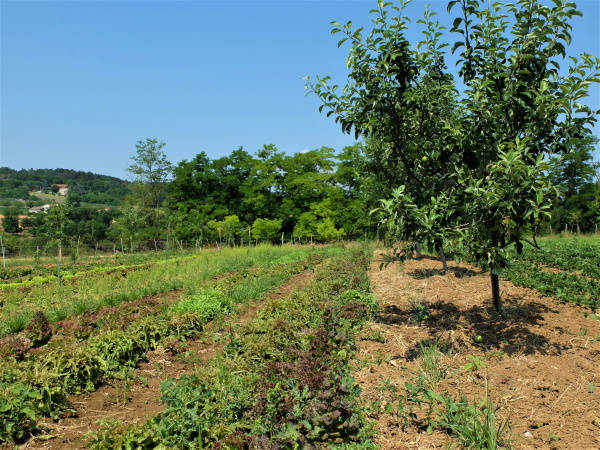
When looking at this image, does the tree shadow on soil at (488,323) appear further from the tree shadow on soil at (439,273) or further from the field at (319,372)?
the tree shadow on soil at (439,273)

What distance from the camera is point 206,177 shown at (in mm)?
45281

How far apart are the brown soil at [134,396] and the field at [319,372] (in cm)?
2

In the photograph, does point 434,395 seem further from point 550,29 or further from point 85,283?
point 85,283

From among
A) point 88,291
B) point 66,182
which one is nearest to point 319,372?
point 88,291

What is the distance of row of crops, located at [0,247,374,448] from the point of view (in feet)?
11.0

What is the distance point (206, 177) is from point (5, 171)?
123305 millimetres

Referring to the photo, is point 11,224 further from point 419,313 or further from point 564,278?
point 564,278

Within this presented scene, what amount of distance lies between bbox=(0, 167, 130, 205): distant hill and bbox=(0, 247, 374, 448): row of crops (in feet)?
335

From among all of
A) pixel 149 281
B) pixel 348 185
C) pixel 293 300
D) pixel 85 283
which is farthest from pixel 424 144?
pixel 348 185

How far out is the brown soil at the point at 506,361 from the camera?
3455mm

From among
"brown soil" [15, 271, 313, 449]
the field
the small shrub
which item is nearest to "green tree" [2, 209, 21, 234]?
the field

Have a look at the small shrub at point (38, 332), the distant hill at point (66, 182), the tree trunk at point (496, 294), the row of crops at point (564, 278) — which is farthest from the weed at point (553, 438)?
the distant hill at point (66, 182)

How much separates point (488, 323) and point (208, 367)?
13.7 feet

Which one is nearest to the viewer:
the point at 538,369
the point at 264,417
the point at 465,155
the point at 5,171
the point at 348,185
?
the point at 264,417
